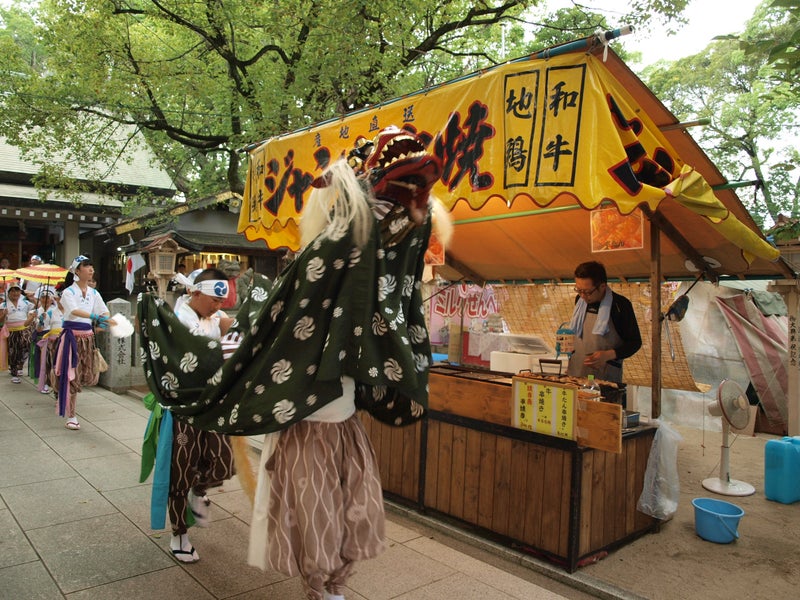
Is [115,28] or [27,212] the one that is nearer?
[115,28]

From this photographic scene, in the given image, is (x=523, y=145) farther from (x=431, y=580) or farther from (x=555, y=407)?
(x=431, y=580)

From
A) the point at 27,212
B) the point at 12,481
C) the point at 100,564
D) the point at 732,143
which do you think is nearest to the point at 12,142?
the point at 27,212

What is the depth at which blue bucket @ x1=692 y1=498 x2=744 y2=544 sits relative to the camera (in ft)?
15.3

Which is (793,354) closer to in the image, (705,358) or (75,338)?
(705,358)

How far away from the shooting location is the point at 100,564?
11.4 feet

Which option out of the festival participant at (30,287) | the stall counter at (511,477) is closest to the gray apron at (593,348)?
the stall counter at (511,477)

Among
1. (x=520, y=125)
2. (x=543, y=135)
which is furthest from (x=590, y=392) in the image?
(x=520, y=125)

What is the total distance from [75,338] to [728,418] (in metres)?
8.44

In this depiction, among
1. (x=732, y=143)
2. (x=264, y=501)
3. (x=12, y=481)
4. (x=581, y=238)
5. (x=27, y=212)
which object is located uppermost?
(x=732, y=143)

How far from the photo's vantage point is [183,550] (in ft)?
11.7

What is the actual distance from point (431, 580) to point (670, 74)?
24373 millimetres

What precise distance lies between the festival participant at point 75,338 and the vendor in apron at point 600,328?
6.27 meters

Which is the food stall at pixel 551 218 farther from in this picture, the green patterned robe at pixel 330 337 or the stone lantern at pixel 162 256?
the stone lantern at pixel 162 256

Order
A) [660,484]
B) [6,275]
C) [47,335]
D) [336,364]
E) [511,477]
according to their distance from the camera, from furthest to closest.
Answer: [6,275] < [47,335] < [660,484] < [511,477] < [336,364]
